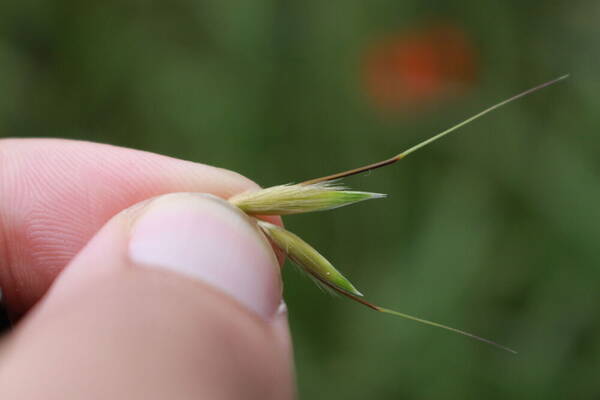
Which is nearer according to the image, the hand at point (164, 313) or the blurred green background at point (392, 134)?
the hand at point (164, 313)

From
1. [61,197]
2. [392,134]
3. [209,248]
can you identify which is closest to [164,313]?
[209,248]

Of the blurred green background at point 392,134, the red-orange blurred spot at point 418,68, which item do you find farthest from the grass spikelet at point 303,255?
the red-orange blurred spot at point 418,68

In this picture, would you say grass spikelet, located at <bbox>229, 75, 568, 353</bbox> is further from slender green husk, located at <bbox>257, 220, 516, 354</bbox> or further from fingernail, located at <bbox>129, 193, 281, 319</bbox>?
fingernail, located at <bbox>129, 193, 281, 319</bbox>

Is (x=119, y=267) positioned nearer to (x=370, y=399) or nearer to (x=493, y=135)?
(x=370, y=399)

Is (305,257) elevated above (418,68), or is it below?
below

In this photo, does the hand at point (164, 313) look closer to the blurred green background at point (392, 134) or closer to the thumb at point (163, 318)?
the thumb at point (163, 318)

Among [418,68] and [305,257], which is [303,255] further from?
[418,68]
